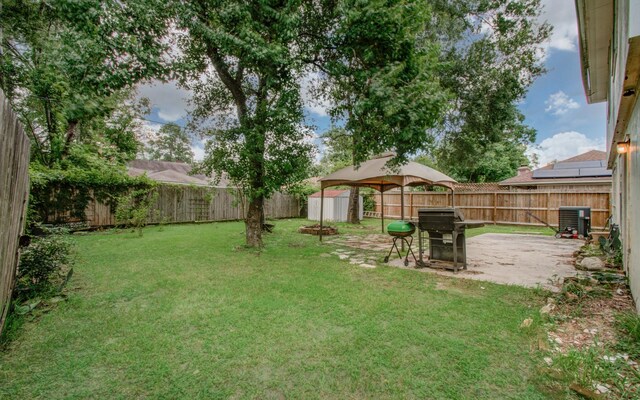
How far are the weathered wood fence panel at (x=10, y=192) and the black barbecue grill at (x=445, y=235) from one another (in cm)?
482

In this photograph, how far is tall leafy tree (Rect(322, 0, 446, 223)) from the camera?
477 cm

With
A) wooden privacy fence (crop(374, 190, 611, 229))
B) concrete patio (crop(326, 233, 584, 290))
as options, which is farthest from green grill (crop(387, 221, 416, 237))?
wooden privacy fence (crop(374, 190, 611, 229))

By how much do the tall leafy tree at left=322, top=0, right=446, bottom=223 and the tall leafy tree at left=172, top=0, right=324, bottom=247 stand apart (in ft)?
3.08

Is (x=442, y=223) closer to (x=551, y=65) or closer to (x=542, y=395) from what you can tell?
(x=542, y=395)

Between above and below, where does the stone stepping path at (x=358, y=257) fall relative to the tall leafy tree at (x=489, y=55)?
below

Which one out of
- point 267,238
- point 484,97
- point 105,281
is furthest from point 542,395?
point 484,97

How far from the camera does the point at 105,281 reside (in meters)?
4.13

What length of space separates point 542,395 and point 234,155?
593 centimetres

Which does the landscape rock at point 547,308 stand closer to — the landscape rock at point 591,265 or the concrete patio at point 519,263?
the concrete patio at point 519,263

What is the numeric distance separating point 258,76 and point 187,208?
872 cm

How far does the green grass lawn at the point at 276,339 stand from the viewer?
1.88m

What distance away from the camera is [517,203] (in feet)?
41.1

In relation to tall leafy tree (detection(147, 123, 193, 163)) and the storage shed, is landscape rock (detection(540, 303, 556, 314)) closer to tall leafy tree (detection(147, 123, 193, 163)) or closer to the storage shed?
the storage shed

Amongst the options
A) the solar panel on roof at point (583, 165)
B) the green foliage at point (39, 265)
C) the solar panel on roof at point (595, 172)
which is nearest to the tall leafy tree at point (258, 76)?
the green foliage at point (39, 265)
